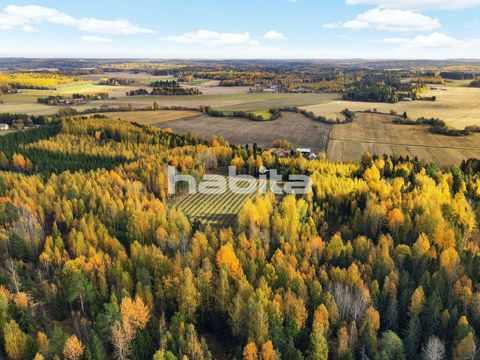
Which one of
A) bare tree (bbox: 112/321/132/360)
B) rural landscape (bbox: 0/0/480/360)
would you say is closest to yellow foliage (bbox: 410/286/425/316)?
rural landscape (bbox: 0/0/480/360)

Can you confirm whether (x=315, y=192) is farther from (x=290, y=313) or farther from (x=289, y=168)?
(x=290, y=313)

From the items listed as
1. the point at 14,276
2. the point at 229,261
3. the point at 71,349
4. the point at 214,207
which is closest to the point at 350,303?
the point at 229,261

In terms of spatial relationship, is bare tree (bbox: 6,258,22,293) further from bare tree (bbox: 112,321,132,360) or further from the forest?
bare tree (bbox: 112,321,132,360)

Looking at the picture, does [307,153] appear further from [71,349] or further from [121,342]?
[71,349]

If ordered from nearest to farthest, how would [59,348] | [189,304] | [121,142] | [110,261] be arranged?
[59,348] < [189,304] < [110,261] < [121,142]

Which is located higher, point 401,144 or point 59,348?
point 401,144

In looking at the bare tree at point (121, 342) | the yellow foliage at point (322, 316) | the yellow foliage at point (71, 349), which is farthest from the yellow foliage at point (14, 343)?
the yellow foliage at point (322, 316)

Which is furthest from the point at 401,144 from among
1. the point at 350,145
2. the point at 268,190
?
the point at 268,190

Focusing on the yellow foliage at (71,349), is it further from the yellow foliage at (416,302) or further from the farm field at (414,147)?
the farm field at (414,147)
